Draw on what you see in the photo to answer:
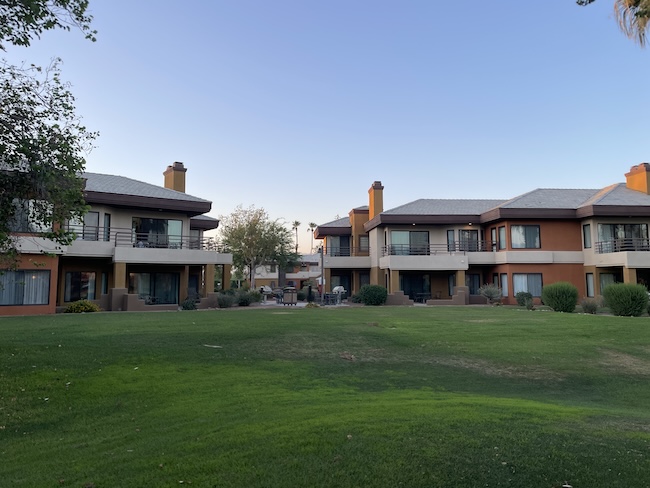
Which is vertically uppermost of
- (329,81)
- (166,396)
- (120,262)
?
(329,81)

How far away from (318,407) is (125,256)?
23354mm

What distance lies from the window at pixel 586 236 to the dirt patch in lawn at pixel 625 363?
2291 centimetres

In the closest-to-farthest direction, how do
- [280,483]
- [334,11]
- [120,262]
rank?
[280,483]
[334,11]
[120,262]

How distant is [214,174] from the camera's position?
Result: 35.9 meters

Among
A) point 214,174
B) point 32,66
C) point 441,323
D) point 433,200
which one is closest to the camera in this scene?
point 32,66

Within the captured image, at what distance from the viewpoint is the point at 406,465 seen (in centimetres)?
466

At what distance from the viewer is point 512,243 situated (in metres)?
34.2

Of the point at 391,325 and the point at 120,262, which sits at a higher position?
the point at 120,262

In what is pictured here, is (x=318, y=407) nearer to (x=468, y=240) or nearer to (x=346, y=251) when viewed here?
(x=468, y=240)

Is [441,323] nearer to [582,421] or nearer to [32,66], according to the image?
[582,421]

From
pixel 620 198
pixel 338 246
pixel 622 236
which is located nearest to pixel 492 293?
pixel 622 236

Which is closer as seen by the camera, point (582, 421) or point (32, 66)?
point (582, 421)

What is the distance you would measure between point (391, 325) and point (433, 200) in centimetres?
2546

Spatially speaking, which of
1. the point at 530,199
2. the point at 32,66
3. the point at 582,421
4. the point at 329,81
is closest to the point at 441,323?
the point at 582,421
